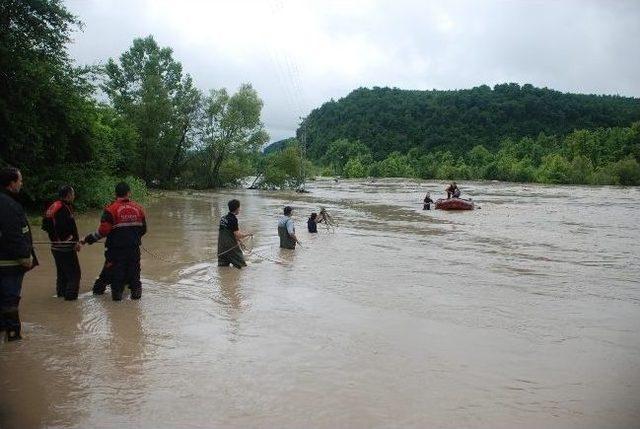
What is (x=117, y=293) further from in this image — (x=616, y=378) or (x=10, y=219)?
(x=616, y=378)

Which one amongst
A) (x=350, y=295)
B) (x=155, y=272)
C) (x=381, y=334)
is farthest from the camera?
(x=155, y=272)

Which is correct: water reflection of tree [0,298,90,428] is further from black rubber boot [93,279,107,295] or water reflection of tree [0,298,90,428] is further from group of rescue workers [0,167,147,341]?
black rubber boot [93,279,107,295]

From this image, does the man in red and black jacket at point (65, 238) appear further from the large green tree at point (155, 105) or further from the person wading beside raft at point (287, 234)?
the large green tree at point (155, 105)

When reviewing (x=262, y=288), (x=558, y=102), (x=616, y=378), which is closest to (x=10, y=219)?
(x=262, y=288)

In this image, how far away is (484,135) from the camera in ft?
441

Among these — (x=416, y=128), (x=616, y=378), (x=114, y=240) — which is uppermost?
(x=416, y=128)

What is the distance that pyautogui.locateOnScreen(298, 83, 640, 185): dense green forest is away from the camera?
283 feet

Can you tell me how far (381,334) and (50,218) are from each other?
540 centimetres

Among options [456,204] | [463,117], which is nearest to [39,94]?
Result: [456,204]

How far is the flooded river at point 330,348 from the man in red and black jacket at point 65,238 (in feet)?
1.17

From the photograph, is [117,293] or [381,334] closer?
[381,334]

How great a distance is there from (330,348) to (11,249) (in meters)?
3.96

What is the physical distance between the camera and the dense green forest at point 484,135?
86375mm

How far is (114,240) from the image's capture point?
26.5 feet
